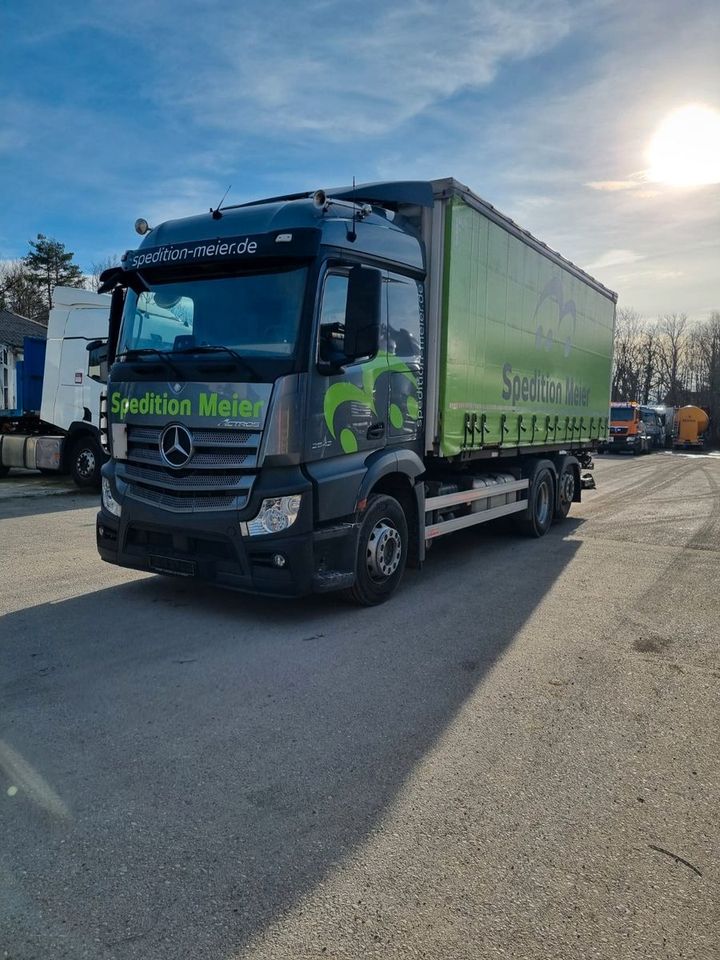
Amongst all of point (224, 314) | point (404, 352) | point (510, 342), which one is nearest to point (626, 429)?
point (510, 342)

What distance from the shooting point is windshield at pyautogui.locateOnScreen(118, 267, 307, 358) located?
5.14 meters

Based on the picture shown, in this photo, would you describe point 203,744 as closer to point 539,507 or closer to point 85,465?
point 539,507

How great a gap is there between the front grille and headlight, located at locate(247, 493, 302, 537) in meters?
0.17

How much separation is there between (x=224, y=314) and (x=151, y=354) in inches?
27.5

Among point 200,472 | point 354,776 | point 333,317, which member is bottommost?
point 354,776

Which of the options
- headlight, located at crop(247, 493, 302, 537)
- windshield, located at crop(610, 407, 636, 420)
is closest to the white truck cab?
headlight, located at crop(247, 493, 302, 537)

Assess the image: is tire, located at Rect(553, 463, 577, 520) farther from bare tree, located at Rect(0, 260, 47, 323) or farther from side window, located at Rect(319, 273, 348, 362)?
bare tree, located at Rect(0, 260, 47, 323)

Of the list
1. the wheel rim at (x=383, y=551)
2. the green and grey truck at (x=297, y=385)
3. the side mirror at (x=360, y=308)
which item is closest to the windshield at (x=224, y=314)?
the green and grey truck at (x=297, y=385)

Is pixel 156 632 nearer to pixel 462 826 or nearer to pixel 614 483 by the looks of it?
pixel 462 826

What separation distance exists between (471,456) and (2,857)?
5.88 metres

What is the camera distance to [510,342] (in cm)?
820

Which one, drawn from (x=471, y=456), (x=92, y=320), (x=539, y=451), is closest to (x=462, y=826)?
(x=471, y=456)

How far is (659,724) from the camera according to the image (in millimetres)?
3936

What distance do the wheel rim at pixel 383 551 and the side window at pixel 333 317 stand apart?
157 cm
